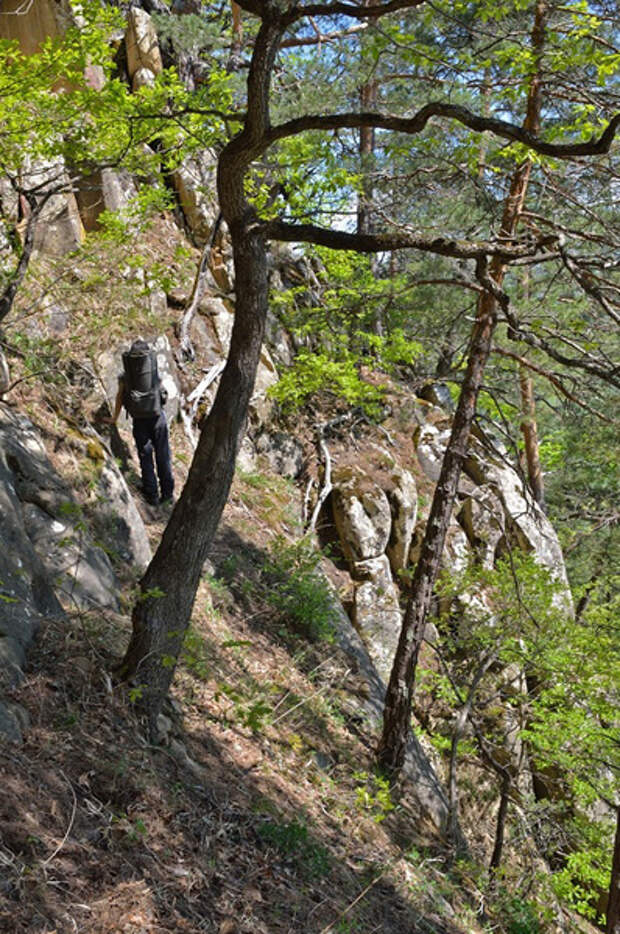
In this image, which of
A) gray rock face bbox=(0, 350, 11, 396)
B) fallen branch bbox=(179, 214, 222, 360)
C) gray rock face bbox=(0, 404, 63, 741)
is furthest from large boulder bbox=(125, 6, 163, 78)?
gray rock face bbox=(0, 404, 63, 741)

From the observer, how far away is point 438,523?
731cm

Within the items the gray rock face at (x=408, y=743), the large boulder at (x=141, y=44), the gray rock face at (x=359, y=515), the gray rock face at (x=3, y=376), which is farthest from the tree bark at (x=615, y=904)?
the large boulder at (x=141, y=44)

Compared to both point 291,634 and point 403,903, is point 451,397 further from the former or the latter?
point 403,903

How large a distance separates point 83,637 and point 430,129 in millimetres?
7524

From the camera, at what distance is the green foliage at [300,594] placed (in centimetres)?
845

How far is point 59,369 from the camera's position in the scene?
303 inches

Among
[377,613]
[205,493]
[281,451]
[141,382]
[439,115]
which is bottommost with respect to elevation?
[377,613]

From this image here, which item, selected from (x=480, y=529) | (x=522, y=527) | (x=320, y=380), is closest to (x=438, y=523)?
(x=320, y=380)

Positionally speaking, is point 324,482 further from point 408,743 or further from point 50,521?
point 50,521

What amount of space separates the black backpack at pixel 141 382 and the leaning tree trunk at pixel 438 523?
3538mm

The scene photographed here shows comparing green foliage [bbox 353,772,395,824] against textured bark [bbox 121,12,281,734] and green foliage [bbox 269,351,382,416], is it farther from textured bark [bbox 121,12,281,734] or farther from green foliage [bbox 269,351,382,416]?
green foliage [bbox 269,351,382,416]

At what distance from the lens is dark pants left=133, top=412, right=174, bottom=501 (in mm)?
8117

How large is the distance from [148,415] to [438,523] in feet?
12.1

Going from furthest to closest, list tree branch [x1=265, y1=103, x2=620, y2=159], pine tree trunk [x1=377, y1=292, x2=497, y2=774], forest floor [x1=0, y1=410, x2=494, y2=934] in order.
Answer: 1. pine tree trunk [x1=377, y1=292, x2=497, y2=774]
2. tree branch [x1=265, y1=103, x2=620, y2=159]
3. forest floor [x1=0, y1=410, x2=494, y2=934]
